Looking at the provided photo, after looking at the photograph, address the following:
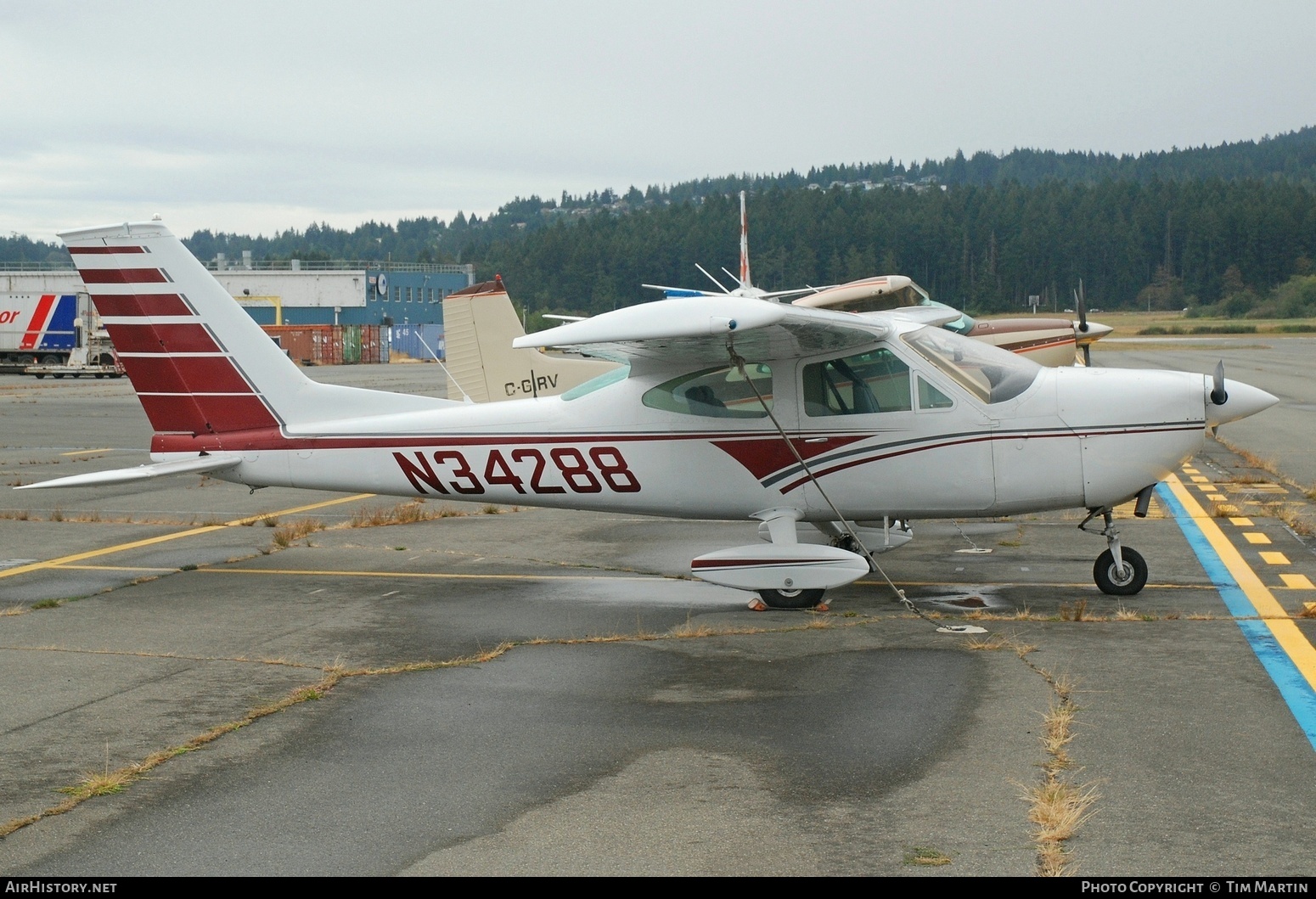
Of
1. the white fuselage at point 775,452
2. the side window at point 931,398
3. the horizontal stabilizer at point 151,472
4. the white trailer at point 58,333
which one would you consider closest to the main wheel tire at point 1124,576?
the white fuselage at point 775,452

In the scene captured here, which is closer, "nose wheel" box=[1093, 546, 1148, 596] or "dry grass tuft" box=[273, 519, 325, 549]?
"nose wheel" box=[1093, 546, 1148, 596]

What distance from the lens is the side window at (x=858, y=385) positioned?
9164 millimetres

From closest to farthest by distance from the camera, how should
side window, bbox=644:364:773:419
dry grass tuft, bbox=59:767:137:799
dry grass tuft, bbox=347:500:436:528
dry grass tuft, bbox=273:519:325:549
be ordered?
dry grass tuft, bbox=59:767:137:799, side window, bbox=644:364:773:419, dry grass tuft, bbox=273:519:325:549, dry grass tuft, bbox=347:500:436:528

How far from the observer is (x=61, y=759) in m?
5.43

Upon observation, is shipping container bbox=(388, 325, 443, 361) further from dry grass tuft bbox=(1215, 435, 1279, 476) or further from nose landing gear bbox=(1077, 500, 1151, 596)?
nose landing gear bbox=(1077, 500, 1151, 596)

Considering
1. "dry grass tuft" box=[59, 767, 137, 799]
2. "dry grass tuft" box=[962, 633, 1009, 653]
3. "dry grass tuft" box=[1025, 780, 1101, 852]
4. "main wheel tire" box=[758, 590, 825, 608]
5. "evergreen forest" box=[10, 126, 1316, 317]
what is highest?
"evergreen forest" box=[10, 126, 1316, 317]

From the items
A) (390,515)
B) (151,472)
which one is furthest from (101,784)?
(390,515)

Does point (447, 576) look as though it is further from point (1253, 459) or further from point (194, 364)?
point (1253, 459)

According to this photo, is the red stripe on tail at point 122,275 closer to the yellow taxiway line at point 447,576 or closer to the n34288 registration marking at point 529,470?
the yellow taxiway line at point 447,576

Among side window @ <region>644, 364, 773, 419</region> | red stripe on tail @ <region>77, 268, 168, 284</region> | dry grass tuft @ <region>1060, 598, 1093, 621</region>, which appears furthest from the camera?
red stripe on tail @ <region>77, 268, 168, 284</region>

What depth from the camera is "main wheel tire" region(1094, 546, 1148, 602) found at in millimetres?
9016

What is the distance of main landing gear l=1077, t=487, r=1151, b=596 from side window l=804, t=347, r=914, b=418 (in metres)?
1.73

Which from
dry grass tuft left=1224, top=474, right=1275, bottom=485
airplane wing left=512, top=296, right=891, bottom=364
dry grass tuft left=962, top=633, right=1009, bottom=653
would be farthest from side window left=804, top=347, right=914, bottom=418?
dry grass tuft left=1224, top=474, right=1275, bottom=485

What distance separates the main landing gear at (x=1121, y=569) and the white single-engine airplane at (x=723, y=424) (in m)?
0.01
